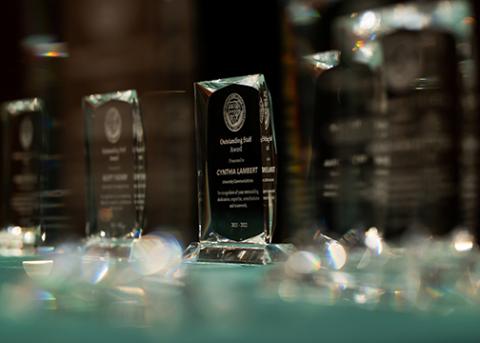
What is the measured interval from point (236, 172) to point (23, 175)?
441mm

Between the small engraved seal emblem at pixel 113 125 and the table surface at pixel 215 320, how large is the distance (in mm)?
421

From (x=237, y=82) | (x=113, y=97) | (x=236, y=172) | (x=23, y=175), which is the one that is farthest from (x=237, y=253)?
(x=23, y=175)

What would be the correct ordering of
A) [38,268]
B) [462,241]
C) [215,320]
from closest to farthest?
[215,320] → [462,241] → [38,268]

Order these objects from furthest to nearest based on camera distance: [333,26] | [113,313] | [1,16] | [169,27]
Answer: [1,16] < [169,27] < [333,26] < [113,313]

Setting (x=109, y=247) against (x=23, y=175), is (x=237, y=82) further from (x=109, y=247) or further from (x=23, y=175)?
(x=23, y=175)

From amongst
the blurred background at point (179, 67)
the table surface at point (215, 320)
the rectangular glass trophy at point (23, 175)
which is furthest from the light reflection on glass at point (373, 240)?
the rectangular glass trophy at point (23, 175)

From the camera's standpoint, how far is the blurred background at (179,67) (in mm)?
760

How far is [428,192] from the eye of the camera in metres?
0.64

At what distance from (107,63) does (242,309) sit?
83cm

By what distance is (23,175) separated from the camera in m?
1.12

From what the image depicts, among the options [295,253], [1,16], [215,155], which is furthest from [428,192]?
[1,16]

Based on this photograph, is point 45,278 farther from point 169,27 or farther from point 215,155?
point 169,27

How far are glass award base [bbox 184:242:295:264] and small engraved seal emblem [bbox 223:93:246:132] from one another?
13cm

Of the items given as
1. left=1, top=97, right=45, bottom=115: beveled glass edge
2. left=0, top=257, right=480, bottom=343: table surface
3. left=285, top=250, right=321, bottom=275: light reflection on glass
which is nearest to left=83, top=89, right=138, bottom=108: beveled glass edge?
left=1, top=97, right=45, bottom=115: beveled glass edge
